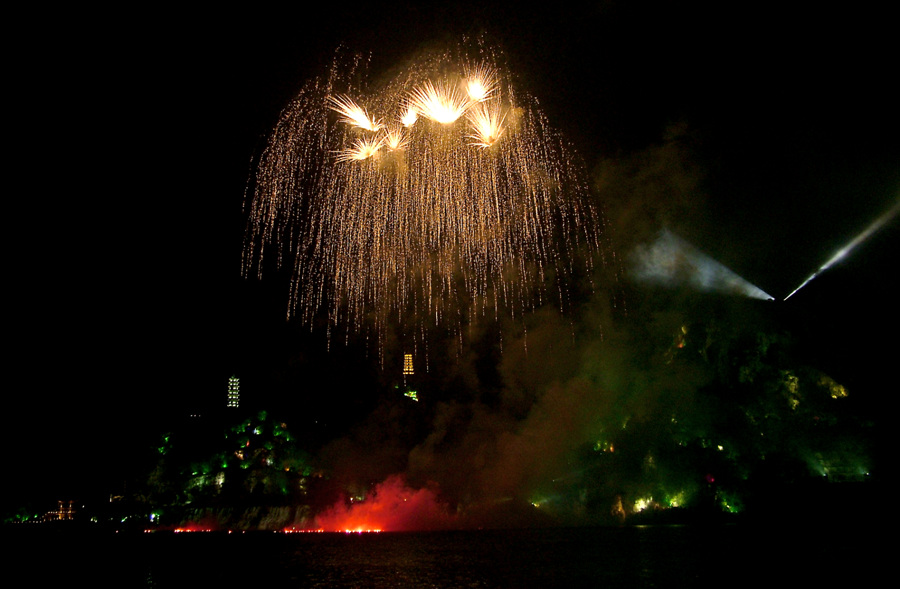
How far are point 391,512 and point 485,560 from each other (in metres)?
23.3

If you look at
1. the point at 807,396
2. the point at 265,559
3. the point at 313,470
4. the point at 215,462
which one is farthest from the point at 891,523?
the point at 215,462

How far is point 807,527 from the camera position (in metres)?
32.9

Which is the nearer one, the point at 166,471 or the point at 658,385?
the point at 658,385

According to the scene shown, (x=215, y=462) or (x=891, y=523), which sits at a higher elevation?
(x=215, y=462)

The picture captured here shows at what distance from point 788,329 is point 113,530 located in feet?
162

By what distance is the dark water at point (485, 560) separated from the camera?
20234 mm

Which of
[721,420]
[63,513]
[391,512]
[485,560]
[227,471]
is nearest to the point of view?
[485,560]

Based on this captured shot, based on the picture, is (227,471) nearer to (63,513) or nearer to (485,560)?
(63,513)

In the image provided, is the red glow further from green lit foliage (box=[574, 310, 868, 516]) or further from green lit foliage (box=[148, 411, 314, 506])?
green lit foliage (box=[574, 310, 868, 516])

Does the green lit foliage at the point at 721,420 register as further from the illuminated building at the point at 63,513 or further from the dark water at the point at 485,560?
the illuminated building at the point at 63,513

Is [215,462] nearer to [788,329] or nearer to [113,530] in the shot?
[113,530]

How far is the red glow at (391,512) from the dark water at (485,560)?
7.85 meters

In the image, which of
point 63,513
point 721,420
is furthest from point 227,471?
point 721,420

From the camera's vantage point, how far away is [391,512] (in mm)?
48594
